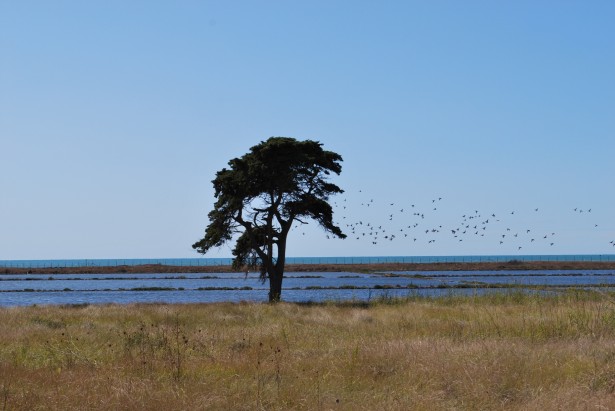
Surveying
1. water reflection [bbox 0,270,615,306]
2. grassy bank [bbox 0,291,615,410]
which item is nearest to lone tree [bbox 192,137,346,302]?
water reflection [bbox 0,270,615,306]

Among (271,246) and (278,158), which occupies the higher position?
(278,158)

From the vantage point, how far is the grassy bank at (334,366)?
9188mm

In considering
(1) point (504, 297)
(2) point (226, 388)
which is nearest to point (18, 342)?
(2) point (226, 388)

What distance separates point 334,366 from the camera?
456 inches

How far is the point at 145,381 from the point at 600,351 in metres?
7.88

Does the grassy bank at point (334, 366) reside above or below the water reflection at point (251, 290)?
above

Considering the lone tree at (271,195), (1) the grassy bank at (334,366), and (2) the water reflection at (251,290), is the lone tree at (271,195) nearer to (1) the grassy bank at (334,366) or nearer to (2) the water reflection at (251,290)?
(2) the water reflection at (251,290)

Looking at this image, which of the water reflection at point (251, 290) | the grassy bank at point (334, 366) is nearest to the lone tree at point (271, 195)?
the water reflection at point (251, 290)

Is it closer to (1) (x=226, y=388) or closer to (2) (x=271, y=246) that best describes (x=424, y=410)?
(1) (x=226, y=388)

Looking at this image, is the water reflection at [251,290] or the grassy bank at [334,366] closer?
the grassy bank at [334,366]

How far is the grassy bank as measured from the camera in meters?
9.19

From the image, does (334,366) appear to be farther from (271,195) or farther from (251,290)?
(251,290)

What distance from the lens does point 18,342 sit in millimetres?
15570

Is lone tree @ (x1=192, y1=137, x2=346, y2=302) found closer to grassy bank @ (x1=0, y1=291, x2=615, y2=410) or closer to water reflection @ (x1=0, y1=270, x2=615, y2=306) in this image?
water reflection @ (x1=0, y1=270, x2=615, y2=306)
